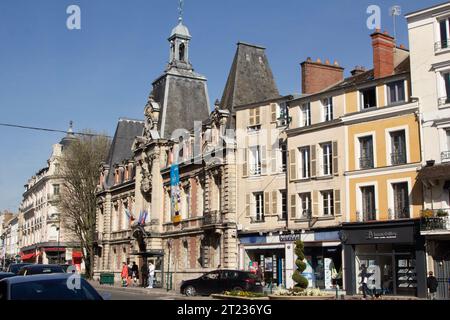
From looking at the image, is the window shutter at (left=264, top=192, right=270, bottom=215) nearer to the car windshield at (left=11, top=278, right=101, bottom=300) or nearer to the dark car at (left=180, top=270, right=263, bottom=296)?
the dark car at (left=180, top=270, right=263, bottom=296)

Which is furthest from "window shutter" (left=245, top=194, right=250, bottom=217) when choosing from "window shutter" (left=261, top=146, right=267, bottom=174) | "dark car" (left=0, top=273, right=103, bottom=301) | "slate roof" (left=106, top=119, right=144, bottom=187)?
"dark car" (left=0, top=273, right=103, bottom=301)

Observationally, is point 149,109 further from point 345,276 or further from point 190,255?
point 345,276

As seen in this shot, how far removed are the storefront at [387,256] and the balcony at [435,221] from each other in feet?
2.16

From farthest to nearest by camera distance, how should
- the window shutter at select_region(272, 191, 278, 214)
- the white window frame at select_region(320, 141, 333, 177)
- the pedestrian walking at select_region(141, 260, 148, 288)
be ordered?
the pedestrian walking at select_region(141, 260, 148, 288)
the window shutter at select_region(272, 191, 278, 214)
the white window frame at select_region(320, 141, 333, 177)

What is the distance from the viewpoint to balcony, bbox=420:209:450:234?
91.3 feet

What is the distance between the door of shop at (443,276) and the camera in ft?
92.1

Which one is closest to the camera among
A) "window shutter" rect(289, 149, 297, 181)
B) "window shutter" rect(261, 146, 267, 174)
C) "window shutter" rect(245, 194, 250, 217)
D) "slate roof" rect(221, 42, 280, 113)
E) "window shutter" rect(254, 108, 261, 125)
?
"window shutter" rect(289, 149, 297, 181)

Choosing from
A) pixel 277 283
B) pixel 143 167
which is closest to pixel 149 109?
pixel 143 167

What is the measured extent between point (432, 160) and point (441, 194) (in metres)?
1.68

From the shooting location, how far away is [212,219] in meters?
40.1

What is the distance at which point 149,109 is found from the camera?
52.6 m

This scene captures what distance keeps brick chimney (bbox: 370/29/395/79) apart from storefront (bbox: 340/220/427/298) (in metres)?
8.41

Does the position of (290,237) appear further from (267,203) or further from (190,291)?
(190,291)
